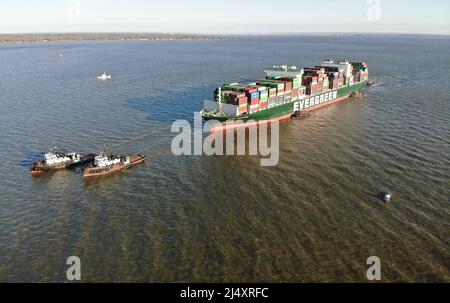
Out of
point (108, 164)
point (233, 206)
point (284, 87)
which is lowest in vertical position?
point (233, 206)

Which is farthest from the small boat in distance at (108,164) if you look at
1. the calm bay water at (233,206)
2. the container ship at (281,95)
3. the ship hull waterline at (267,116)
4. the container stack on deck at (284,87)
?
the container stack on deck at (284,87)

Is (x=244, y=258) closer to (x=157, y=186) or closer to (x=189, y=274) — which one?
(x=189, y=274)

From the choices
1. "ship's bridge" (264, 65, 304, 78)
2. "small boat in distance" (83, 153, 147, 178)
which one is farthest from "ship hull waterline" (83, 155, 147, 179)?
"ship's bridge" (264, 65, 304, 78)

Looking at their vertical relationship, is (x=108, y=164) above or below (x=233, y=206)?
above

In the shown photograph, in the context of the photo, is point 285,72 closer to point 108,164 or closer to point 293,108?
point 293,108

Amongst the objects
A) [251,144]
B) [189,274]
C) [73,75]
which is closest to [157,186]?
[189,274]

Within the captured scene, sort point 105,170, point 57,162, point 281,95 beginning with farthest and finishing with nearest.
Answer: point 281,95 < point 57,162 < point 105,170

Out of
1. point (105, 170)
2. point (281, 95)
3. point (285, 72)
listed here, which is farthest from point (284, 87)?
point (105, 170)
